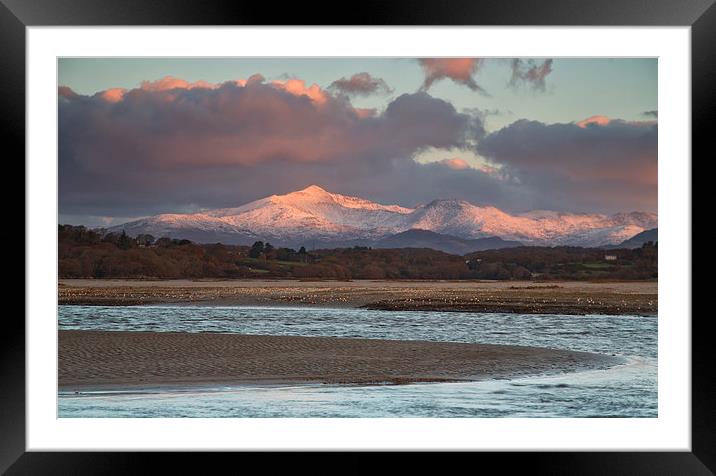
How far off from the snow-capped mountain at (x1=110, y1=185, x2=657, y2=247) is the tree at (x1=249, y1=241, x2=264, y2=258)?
0.95 ft

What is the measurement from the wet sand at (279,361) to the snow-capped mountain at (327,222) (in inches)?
911

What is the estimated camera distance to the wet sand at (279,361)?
37.1 ft

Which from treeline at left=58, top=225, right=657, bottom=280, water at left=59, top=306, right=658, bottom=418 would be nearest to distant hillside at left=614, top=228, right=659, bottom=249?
treeline at left=58, top=225, right=657, bottom=280

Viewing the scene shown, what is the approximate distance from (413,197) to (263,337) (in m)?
23.4

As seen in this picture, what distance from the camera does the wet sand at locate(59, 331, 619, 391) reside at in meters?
11.3

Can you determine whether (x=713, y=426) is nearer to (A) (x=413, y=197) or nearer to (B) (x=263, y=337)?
(B) (x=263, y=337)

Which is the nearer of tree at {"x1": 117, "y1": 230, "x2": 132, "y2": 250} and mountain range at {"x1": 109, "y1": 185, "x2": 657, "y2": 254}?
tree at {"x1": 117, "y1": 230, "x2": 132, "y2": 250}

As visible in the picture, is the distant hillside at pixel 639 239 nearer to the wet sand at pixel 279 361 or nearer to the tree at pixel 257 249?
the tree at pixel 257 249

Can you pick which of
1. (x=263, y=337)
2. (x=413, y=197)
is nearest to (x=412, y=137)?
(x=413, y=197)

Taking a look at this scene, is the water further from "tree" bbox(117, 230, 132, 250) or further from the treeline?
"tree" bbox(117, 230, 132, 250)

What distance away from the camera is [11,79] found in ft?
16.9

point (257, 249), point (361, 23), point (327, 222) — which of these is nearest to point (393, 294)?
point (327, 222)

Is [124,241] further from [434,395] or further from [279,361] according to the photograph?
[434,395]

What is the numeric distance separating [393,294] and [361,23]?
96.9 ft
